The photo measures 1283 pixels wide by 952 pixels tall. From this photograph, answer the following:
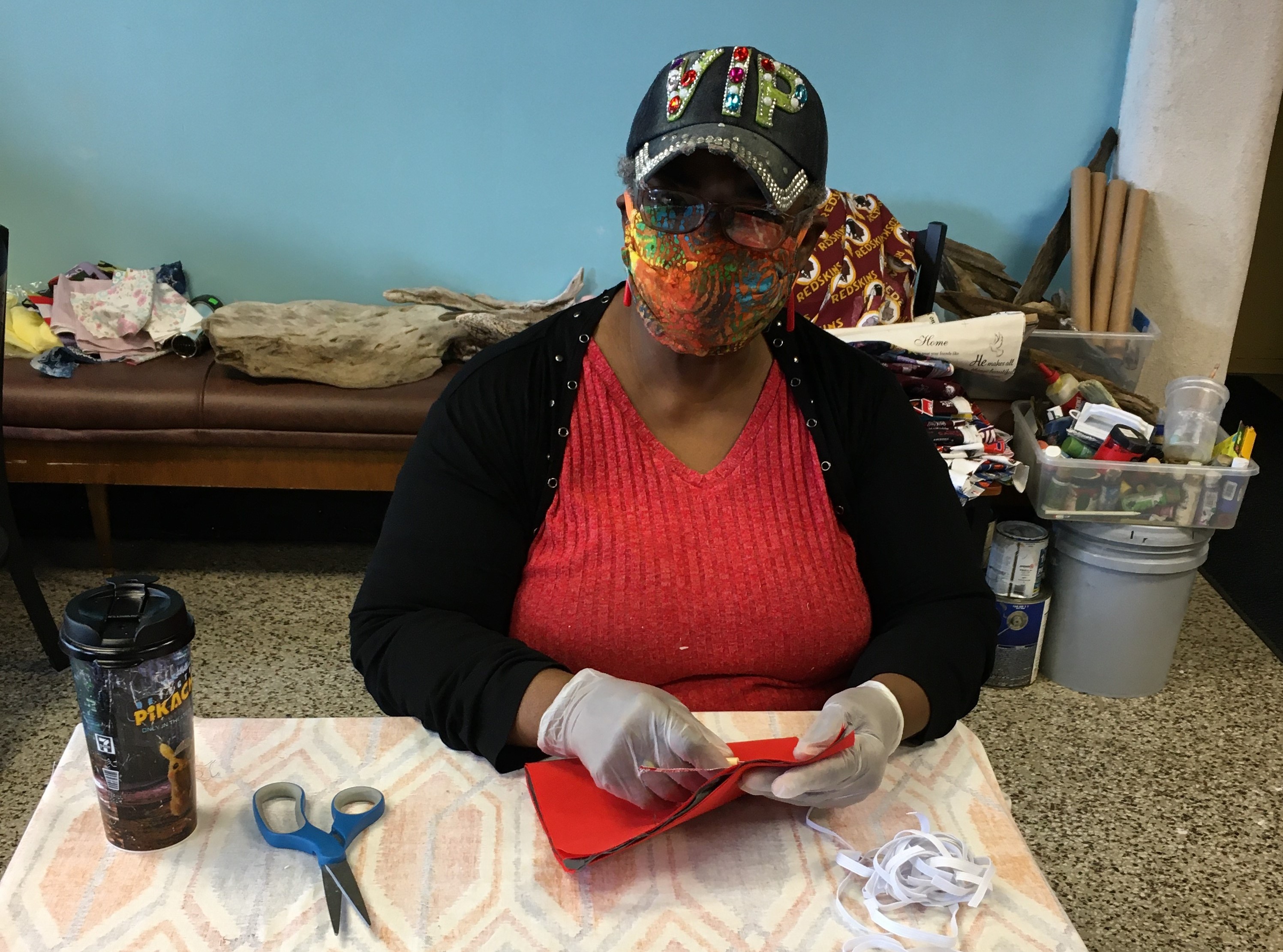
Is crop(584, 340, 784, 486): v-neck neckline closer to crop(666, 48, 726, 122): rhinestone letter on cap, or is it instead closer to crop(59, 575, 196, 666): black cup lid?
crop(666, 48, 726, 122): rhinestone letter on cap

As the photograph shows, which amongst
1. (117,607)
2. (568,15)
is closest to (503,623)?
(117,607)

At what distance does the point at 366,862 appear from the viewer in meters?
0.93

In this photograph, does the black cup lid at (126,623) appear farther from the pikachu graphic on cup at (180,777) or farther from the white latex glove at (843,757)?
the white latex glove at (843,757)

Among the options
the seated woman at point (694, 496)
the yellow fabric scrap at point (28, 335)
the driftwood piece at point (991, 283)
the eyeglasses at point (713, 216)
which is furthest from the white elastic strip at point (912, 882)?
the yellow fabric scrap at point (28, 335)

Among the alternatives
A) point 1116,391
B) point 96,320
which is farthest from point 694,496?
point 96,320

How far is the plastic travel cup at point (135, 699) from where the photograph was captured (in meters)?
0.83

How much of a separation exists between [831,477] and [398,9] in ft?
7.29

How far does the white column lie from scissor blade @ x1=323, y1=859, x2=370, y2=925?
8.85ft

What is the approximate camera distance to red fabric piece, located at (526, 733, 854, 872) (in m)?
0.92

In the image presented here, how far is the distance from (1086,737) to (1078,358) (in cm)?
101

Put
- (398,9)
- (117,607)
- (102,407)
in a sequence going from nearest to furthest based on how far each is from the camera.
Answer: (117,607) → (102,407) → (398,9)

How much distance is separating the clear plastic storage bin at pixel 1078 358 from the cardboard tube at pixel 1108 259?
0.06m

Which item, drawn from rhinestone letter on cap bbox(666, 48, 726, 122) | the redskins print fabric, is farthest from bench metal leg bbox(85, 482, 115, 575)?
rhinestone letter on cap bbox(666, 48, 726, 122)

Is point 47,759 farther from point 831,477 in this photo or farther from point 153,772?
point 831,477
